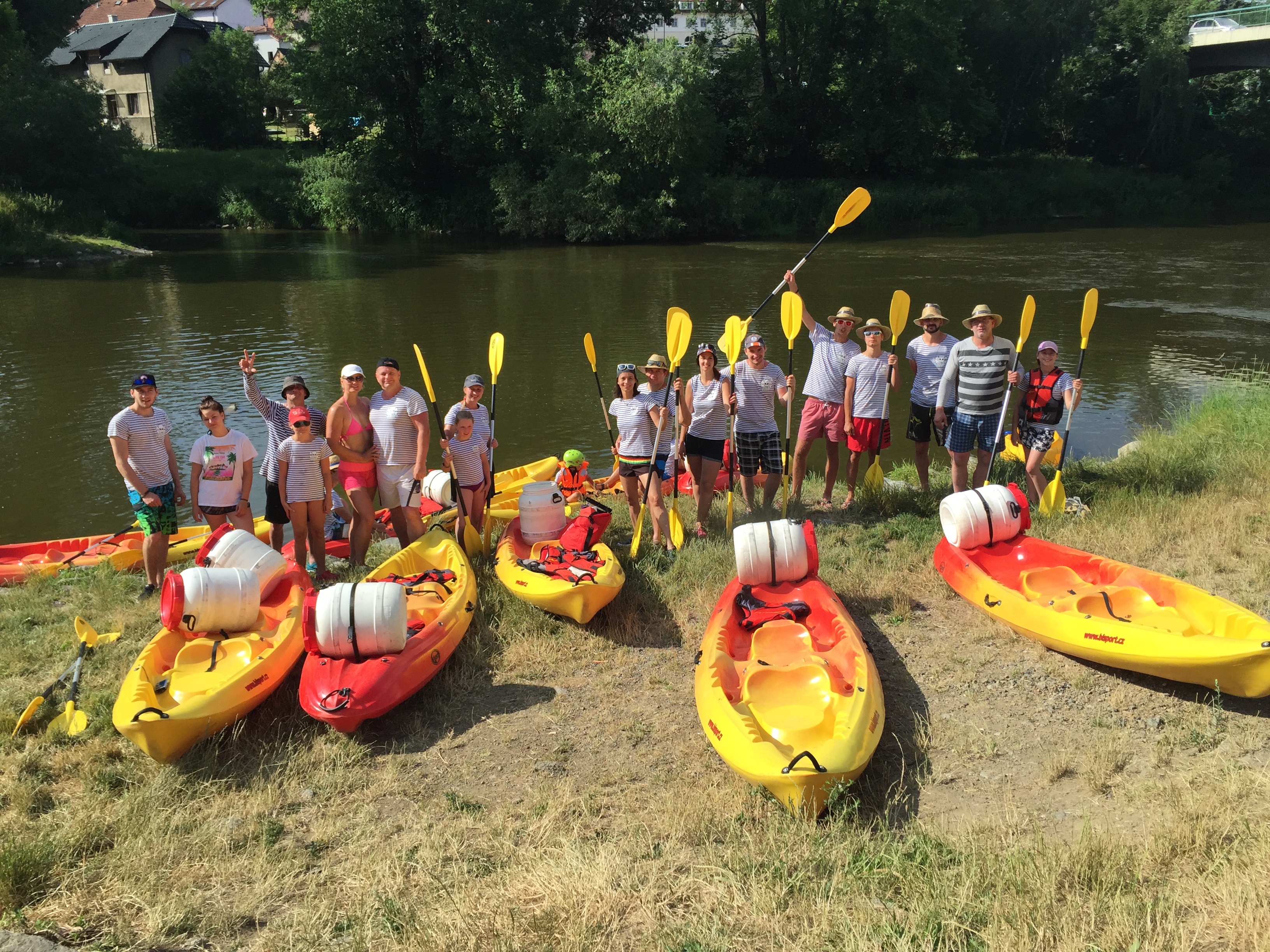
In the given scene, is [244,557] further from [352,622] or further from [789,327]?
[789,327]

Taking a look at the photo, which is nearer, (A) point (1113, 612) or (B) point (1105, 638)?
(B) point (1105, 638)

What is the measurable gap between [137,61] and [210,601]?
1811 inches

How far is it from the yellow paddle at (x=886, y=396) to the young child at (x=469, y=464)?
3.08 meters

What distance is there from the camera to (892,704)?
510cm

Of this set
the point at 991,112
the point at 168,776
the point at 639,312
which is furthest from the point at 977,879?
the point at 991,112

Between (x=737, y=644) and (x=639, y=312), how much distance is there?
1397cm

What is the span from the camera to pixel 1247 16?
32625mm

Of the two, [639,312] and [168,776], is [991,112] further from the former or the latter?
[168,776]

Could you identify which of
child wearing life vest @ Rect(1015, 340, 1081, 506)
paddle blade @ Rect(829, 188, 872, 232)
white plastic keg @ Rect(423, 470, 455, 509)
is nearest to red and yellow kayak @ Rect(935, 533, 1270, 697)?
child wearing life vest @ Rect(1015, 340, 1081, 506)

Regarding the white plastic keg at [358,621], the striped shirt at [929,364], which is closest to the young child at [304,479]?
the white plastic keg at [358,621]

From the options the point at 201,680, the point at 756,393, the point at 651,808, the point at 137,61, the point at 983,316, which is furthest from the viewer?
the point at 137,61

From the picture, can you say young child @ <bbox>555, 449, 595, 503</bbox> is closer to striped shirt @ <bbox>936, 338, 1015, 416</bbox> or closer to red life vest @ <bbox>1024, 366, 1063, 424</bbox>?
striped shirt @ <bbox>936, 338, 1015, 416</bbox>

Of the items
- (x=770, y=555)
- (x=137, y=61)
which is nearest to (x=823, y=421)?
(x=770, y=555)

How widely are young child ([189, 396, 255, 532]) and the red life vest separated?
572 centimetres
